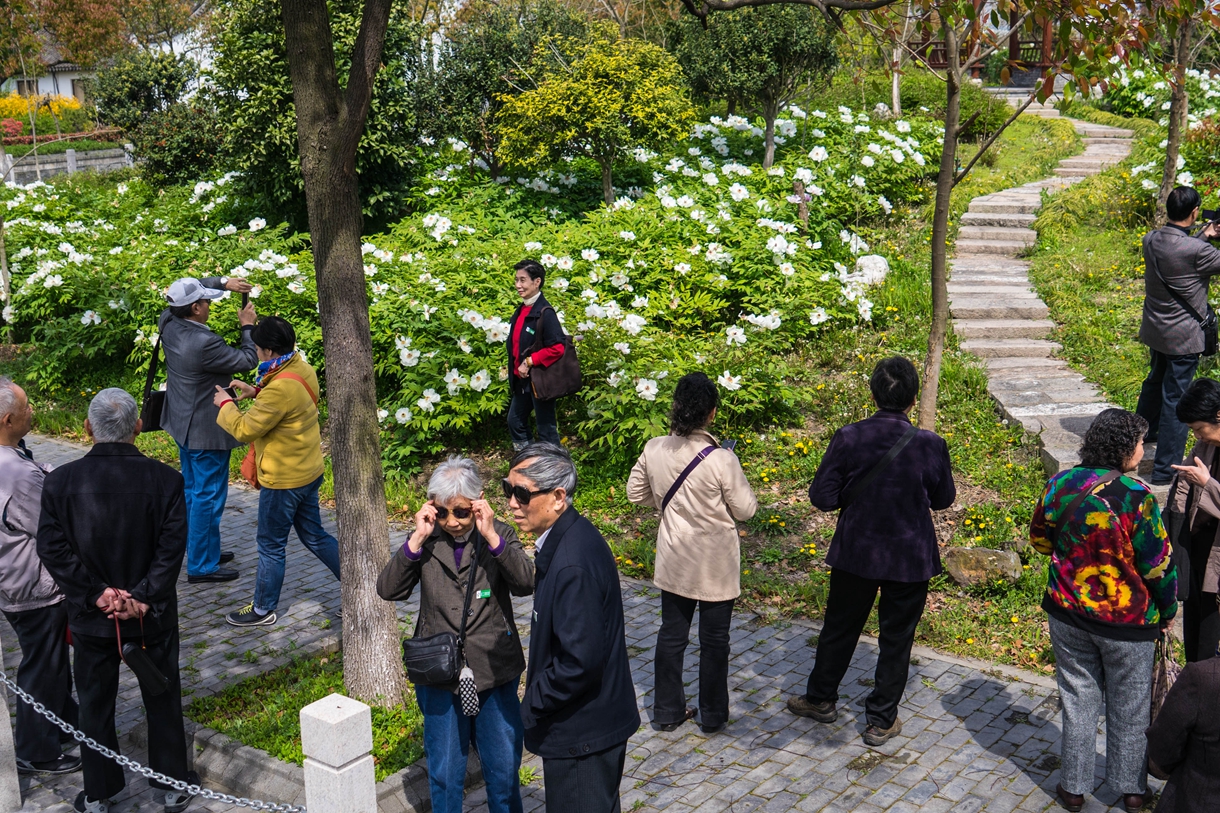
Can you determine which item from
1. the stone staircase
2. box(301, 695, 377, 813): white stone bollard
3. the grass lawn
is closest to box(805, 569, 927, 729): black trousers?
the grass lawn

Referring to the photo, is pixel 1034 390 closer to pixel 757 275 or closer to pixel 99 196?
pixel 757 275

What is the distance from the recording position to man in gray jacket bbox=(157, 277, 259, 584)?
22.7 feet

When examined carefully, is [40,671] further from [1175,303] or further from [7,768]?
[1175,303]

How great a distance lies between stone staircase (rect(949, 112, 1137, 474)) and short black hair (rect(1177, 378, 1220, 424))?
8.12 feet

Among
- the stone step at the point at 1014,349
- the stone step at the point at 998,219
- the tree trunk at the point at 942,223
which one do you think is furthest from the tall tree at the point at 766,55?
the tree trunk at the point at 942,223

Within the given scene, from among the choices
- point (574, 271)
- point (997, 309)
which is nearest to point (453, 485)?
point (574, 271)

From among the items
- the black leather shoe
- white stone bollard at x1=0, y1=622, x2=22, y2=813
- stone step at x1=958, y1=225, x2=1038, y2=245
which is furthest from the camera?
stone step at x1=958, y1=225, x2=1038, y2=245

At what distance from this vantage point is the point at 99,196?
16359mm

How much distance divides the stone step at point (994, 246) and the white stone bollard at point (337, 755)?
989 cm

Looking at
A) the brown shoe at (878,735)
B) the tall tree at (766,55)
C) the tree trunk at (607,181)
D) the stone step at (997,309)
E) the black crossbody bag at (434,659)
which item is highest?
the tall tree at (766,55)

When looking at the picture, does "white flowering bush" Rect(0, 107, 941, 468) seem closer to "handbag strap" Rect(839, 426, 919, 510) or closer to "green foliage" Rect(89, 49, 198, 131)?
"handbag strap" Rect(839, 426, 919, 510)

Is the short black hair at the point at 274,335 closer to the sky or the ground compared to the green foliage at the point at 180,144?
closer to the ground

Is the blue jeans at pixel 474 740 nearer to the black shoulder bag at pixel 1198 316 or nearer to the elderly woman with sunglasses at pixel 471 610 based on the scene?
the elderly woman with sunglasses at pixel 471 610

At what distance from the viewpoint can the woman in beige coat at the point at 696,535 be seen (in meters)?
5.01
